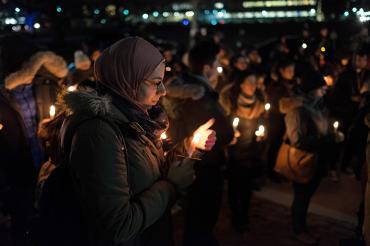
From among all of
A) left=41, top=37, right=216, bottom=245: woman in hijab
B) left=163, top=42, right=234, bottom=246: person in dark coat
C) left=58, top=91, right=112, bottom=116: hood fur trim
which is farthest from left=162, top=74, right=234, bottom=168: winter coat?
left=58, top=91, right=112, bottom=116: hood fur trim

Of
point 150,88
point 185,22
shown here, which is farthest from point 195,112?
point 185,22

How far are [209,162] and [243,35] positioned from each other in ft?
94.9

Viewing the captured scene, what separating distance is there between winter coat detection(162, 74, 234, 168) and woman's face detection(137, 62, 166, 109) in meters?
1.75

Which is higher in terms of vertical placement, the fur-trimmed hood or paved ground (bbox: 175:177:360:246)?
the fur-trimmed hood

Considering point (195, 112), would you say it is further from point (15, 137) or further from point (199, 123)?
point (15, 137)

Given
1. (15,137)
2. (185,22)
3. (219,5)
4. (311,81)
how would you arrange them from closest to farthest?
(15,137), (311,81), (185,22), (219,5)

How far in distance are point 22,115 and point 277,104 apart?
438 cm

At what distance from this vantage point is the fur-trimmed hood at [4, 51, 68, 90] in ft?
13.8

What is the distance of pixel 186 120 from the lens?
399cm

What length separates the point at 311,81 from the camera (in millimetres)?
4500

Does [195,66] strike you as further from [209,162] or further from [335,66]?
[335,66]

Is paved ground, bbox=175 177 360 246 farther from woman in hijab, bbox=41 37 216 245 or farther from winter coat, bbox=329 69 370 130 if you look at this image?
woman in hijab, bbox=41 37 216 245

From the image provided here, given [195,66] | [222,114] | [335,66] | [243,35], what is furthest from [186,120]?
[243,35]

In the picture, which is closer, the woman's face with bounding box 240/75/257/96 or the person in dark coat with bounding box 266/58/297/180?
the woman's face with bounding box 240/75/257/96
